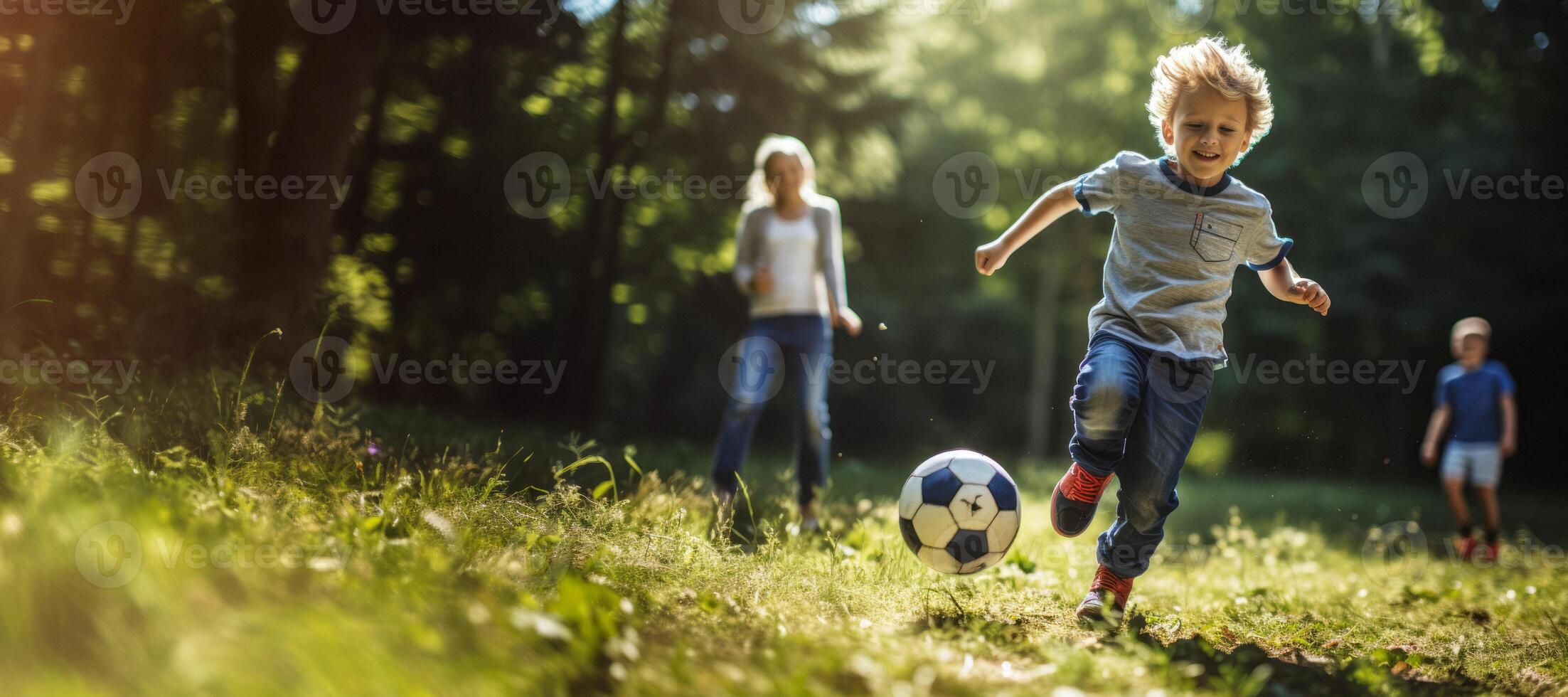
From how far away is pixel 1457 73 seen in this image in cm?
2136

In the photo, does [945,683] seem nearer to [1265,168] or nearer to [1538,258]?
[1265,168]

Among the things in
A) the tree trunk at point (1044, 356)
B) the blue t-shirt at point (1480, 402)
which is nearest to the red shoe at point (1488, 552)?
the blue t-shirt at point (1480, 402)

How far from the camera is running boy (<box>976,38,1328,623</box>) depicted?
4.01m

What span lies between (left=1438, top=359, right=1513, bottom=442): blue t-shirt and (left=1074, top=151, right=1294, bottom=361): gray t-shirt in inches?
259

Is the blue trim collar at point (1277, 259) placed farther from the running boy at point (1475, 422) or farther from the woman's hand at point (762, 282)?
the running boy at point (1475, 422)

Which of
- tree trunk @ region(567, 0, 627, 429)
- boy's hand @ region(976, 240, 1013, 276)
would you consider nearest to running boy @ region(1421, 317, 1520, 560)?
boy's hand @ region(976, 240, 1013, 276)

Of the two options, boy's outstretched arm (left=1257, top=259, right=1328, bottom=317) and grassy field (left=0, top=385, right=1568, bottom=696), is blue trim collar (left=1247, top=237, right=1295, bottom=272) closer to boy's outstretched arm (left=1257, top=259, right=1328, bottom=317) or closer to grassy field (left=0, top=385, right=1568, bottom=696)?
boy's outstretched arm (left=1257, top=259, right=1328, bottom=317)

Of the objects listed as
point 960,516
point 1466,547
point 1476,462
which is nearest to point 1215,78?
point 960,516

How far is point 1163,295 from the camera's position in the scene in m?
4.03

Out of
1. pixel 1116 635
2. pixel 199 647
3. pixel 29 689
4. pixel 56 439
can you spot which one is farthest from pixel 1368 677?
pixel 56 439

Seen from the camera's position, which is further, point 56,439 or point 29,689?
point 56,439

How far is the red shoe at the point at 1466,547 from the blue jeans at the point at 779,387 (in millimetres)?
6019

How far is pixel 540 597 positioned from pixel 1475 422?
937 centimetres

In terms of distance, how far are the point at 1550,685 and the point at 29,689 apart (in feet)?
14.8
